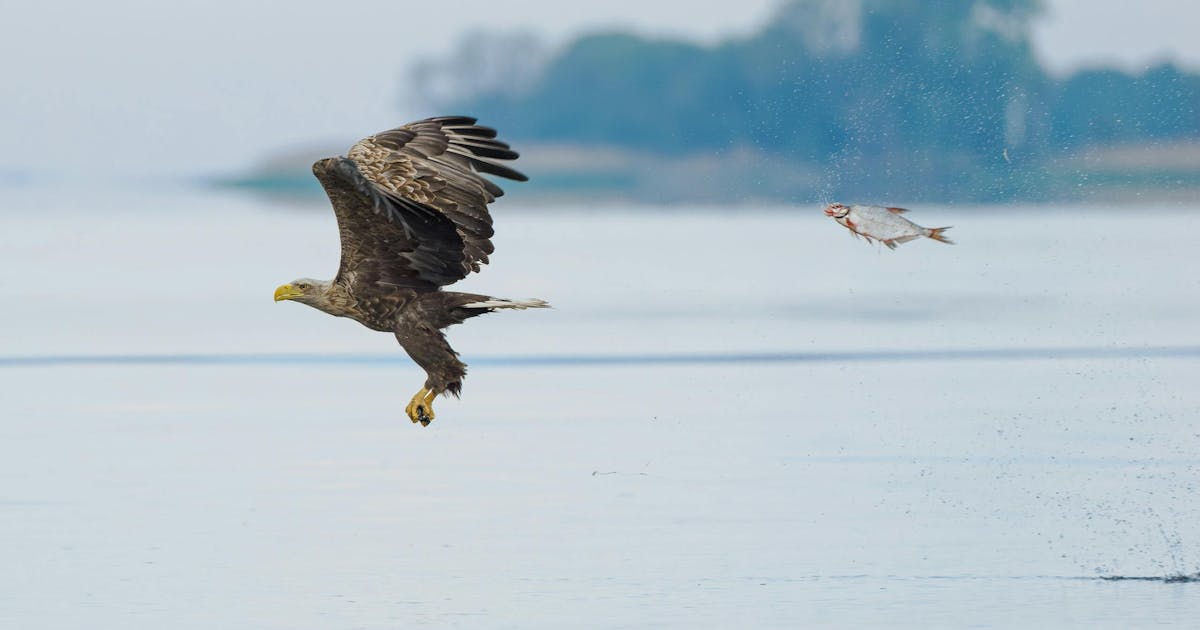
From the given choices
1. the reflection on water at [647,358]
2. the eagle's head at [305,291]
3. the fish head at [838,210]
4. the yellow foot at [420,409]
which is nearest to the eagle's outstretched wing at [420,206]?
the eagle's head at [305,291]

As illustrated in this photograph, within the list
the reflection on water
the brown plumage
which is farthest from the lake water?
the brown plumage

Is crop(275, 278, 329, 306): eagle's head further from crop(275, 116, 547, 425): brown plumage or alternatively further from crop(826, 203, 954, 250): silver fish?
crop(826, 203, 954, 250): silver fish

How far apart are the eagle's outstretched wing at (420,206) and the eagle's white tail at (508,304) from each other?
22cm

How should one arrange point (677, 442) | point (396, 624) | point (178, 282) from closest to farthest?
point (396, 624)
point (677, 442)
point (178, 282)

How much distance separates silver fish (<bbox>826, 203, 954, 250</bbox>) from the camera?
33.0ft

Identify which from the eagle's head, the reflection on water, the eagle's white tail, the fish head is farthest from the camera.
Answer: the reflection on water

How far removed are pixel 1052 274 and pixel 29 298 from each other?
12411mm

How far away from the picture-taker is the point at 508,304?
11.6 meters

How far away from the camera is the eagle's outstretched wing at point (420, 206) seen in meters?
11.8

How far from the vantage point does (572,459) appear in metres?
14.1

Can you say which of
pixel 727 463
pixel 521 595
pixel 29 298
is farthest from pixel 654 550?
pixel 29 298

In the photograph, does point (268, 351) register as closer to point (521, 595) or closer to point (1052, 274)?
point (521, 595)

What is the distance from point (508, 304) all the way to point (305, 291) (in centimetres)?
114

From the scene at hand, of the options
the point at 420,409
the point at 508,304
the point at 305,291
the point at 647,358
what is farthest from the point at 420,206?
the point at 647,358
